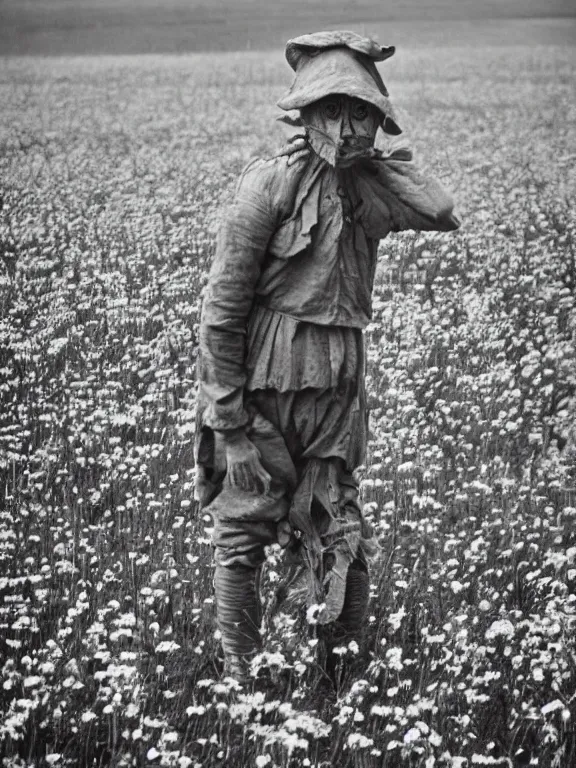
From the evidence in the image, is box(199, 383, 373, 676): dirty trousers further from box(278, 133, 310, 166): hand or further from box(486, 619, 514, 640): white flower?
box(278, 133, 310, 166): hand

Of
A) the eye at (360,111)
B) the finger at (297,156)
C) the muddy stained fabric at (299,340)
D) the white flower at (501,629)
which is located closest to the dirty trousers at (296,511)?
the muddy stained fabric at (299,340)

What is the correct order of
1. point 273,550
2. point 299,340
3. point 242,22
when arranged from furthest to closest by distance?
1. point 242,22
2. point 273,550
3. point 299,340

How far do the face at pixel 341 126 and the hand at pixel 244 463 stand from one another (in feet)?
3.88

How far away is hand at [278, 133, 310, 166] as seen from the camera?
416cm

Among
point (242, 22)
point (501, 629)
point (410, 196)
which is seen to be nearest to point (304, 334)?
point (410, 196)

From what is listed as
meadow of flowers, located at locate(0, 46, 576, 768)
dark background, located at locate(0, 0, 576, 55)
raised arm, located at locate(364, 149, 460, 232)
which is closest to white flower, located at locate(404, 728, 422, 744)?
meadow of flowers, located at locate(0, 46, 576, 768)

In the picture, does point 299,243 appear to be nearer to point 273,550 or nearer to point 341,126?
point 341,126

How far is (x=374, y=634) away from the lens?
17.1 ft

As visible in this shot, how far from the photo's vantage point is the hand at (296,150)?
416cm

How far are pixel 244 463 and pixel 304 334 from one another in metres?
0.58

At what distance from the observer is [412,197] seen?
423cm

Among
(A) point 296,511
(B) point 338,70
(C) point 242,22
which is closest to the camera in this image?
(B) point 338,70

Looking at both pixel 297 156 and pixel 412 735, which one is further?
pixel 297 156

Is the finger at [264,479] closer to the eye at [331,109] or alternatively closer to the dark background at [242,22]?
the eye at [331,109]
